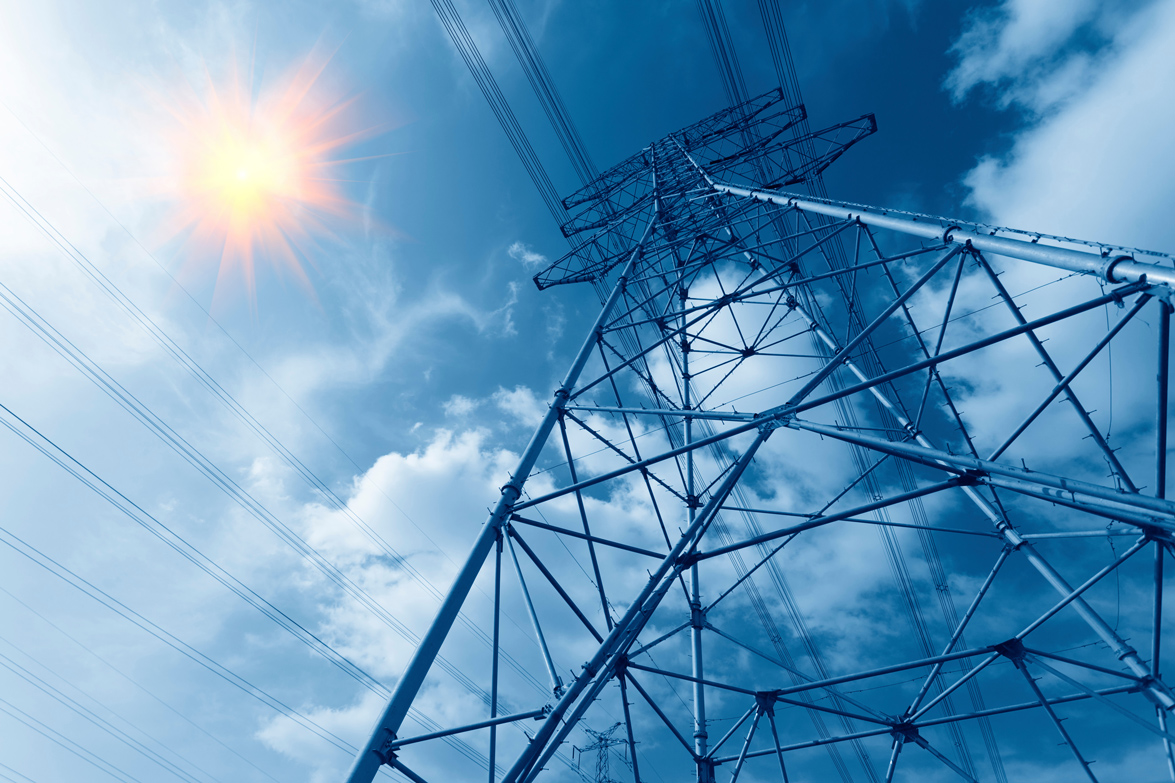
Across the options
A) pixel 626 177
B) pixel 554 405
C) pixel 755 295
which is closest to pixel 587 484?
pixel 554 405

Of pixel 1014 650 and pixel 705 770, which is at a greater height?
pixel 1014 650

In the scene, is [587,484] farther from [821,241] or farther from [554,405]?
[821,241]

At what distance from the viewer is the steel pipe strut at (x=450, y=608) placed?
5.89 metres

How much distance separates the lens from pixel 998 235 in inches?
254

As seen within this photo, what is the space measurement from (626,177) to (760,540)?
49.3ft

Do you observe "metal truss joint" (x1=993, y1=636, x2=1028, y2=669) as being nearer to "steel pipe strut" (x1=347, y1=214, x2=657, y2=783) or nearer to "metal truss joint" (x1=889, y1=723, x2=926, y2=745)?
"metal truss joint" (x1=889, y1=723, x2=926, y2=745)

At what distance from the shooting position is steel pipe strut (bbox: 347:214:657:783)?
19.3ft

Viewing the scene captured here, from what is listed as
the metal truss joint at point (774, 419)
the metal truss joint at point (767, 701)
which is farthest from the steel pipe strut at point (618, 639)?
the metal truss joint at point (767, 701)

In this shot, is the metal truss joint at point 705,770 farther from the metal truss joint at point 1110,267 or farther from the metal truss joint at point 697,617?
the metal truss joint at point 1110,267

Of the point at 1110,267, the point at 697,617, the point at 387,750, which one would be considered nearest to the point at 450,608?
the point at 387,750

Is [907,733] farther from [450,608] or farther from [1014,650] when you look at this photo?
[450,608]

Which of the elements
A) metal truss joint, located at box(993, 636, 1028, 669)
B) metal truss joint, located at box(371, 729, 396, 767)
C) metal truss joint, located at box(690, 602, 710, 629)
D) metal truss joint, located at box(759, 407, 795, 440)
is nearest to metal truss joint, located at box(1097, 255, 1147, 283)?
metal truss joint, located at box(759, 407, 795, 440)

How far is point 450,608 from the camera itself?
22.8 ft

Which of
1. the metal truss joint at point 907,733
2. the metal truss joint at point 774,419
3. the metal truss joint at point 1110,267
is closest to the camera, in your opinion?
the metal truss joint at point 1110,267
